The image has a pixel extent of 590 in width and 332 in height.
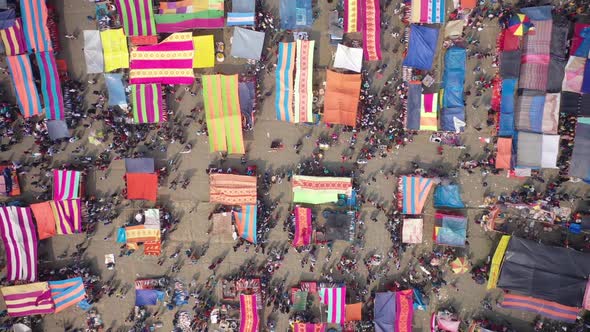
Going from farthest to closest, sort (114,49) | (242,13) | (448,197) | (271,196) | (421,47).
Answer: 1. (271,196)
2. (448,197)
3. (114,49)
4. (421,47)
5. (242,13)

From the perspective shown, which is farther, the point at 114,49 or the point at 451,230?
the point at 114,49

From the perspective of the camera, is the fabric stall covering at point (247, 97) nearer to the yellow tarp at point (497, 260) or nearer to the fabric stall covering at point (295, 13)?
the fabric stall covering at point (295, 13)

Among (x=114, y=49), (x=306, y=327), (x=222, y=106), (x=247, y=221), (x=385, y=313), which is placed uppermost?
(x=114, y=49)

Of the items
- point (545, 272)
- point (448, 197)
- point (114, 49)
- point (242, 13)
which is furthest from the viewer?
point (448, 197)

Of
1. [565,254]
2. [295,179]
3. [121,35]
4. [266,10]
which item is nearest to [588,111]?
[565,254]

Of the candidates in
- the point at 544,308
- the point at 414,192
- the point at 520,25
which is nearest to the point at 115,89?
the point at 414,192

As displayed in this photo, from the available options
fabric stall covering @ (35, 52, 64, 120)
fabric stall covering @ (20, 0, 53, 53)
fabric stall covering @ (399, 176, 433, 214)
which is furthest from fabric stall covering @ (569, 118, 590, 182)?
fabric stall covering @ (20, 0, 53, 53)

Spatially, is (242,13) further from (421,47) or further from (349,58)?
(421,47)
